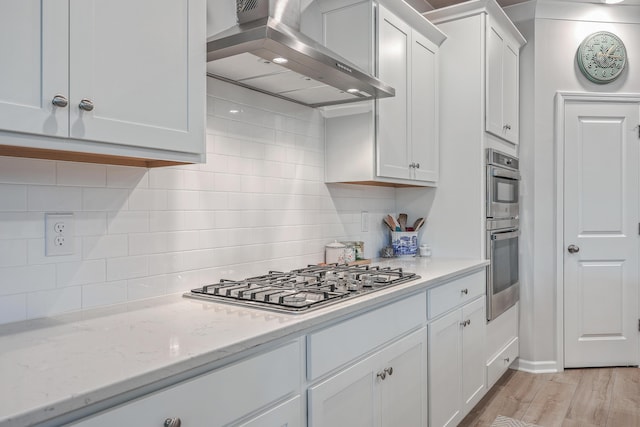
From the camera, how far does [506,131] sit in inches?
135

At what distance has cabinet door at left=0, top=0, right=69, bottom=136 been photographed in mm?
1046

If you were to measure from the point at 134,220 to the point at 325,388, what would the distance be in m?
0.87

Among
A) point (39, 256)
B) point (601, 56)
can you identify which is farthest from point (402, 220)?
point (39, 256)

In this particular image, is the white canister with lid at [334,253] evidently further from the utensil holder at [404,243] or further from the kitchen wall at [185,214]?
the utensil holder at [404,243]

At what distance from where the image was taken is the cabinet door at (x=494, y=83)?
309cm

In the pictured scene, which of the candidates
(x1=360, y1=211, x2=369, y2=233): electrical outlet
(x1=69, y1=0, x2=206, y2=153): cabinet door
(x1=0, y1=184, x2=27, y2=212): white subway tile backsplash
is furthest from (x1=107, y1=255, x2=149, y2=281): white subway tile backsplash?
(x1=360, y1=211, x2=369, y2=233): electrical outlet

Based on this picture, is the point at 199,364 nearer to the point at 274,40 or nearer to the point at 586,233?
the point at 274,40

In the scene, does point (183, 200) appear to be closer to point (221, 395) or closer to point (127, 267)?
point (127, 267)

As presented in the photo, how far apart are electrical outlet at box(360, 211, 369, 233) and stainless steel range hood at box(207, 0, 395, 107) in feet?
2.89

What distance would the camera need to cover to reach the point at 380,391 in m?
1.84

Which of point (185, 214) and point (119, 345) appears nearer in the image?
point (119, 345)

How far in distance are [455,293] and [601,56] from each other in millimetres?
2486

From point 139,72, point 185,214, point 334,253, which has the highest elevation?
point 139,72

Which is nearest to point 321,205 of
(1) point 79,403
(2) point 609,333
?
(1) point 79,403
